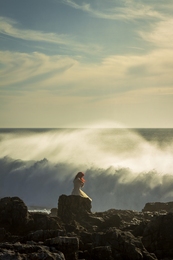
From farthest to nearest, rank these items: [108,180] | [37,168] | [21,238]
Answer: [37,168]
[108,180]
[21,238]

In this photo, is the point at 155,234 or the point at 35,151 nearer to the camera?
the point at 155,234

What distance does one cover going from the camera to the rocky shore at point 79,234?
13729 mm

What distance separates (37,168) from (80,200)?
3776cm

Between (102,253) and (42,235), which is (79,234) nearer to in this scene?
(42,235)

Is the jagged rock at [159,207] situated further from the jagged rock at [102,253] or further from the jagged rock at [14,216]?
the jagged rock at [102,253]

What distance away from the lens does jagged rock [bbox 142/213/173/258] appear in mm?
15548

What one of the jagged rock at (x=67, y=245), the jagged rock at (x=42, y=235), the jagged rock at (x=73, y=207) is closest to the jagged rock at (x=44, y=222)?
the jagged rock at (x=73, y=207)

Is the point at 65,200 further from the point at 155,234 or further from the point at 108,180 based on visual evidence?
the point at 108,180

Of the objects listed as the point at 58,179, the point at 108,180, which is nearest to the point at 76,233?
the point at 108,180

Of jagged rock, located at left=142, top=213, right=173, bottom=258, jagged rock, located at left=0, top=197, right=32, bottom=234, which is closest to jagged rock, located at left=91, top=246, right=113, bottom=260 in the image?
jagged rock, located at left=142, top=213, right=173, bottom=258

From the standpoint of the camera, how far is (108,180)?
161ft

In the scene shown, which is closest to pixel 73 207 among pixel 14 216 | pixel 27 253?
pixel 14 216

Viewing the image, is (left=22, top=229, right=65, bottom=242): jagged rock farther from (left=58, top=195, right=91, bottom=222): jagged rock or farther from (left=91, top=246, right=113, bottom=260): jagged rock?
(left=58, top=195, right=91, bottom=222): jagged rock

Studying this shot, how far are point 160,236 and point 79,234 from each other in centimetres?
250
